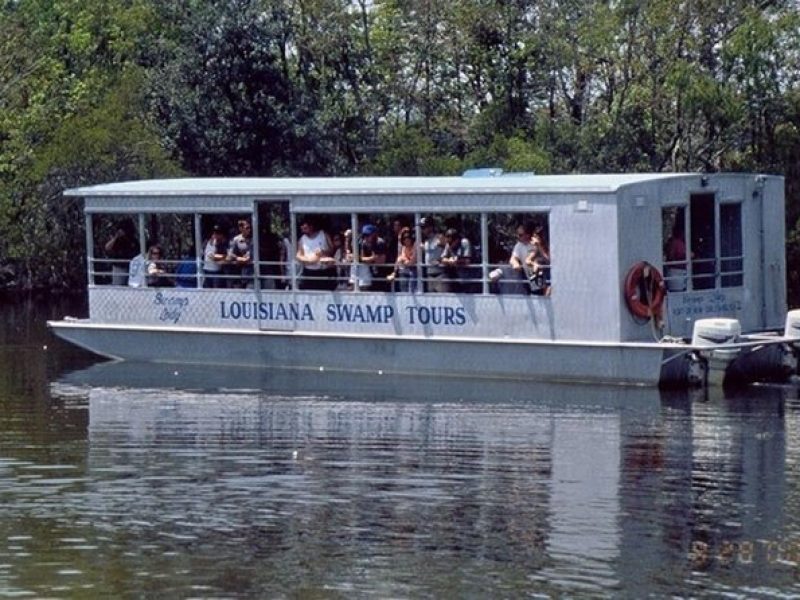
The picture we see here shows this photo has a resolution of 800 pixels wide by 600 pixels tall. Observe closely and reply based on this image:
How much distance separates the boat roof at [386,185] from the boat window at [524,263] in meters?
0.47

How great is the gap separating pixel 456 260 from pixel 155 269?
16.6ft

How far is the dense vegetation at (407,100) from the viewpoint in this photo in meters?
42.2

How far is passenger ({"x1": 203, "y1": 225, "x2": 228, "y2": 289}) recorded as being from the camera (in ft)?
92.2

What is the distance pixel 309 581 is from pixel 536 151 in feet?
97.4

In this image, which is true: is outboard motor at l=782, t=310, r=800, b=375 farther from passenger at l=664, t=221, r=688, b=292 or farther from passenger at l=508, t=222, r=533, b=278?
passenger at l=508, t=222, r=533, b=278

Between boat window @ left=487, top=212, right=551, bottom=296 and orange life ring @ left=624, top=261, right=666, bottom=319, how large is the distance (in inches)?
44.5

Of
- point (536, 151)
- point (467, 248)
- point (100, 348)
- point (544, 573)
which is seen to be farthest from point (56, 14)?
point (544, 573)

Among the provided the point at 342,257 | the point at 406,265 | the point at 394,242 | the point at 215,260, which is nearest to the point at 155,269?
the point at 215,260

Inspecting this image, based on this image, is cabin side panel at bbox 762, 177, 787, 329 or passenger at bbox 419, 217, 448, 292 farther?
cabin side panel at bbox 762, 177, 787, 329

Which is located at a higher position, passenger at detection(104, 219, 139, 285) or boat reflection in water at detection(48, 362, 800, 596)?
passenger at detection(104, 219, 139, 285)

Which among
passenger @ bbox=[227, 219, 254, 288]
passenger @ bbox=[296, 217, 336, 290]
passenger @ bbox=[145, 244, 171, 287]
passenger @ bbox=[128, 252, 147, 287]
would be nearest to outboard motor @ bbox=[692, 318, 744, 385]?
passenger @ bbox=[296, 217, 336, 290]

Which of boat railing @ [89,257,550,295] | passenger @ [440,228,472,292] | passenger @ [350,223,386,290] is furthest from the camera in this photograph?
passenger @ [350,223,386,290]
